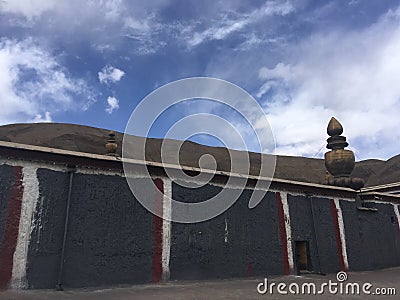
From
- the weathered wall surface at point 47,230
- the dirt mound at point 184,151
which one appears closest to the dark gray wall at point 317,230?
the weathered wall surface at point 47,230

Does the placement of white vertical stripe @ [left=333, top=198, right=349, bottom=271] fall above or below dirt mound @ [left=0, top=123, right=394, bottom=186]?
below

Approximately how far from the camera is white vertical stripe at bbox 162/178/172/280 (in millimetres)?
11062

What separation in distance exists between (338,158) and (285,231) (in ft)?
24.1

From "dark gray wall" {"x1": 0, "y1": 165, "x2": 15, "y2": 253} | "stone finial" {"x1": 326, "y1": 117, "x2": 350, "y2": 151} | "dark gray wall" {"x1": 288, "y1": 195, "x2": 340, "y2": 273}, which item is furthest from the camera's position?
"stone finial" {"x1": 326, "y1": 117, "x2": 350, "y2": 151}

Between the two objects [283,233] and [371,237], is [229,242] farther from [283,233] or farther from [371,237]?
[371,237]

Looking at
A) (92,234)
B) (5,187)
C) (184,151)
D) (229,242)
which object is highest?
(184,151)

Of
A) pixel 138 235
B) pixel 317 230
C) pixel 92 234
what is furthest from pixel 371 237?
pixel 92 234

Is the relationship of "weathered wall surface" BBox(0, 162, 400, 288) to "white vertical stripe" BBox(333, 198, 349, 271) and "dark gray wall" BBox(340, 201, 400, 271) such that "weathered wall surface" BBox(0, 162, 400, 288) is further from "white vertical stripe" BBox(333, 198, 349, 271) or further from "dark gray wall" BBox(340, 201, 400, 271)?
"dark gray wall" BBox(340, 201, 400, 271)

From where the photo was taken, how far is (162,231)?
1127cm

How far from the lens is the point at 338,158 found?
19469 millimetres

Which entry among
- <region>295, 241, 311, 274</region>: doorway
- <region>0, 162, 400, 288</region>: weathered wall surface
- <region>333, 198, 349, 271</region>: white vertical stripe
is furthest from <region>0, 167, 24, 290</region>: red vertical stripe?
<region>333, 198, 349, 271</region>: white vertical stripe

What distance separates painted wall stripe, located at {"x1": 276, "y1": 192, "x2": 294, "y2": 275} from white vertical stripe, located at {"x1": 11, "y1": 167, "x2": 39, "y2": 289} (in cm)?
896

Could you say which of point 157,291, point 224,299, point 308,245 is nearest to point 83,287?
point 157,291

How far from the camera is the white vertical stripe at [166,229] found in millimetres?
11062
